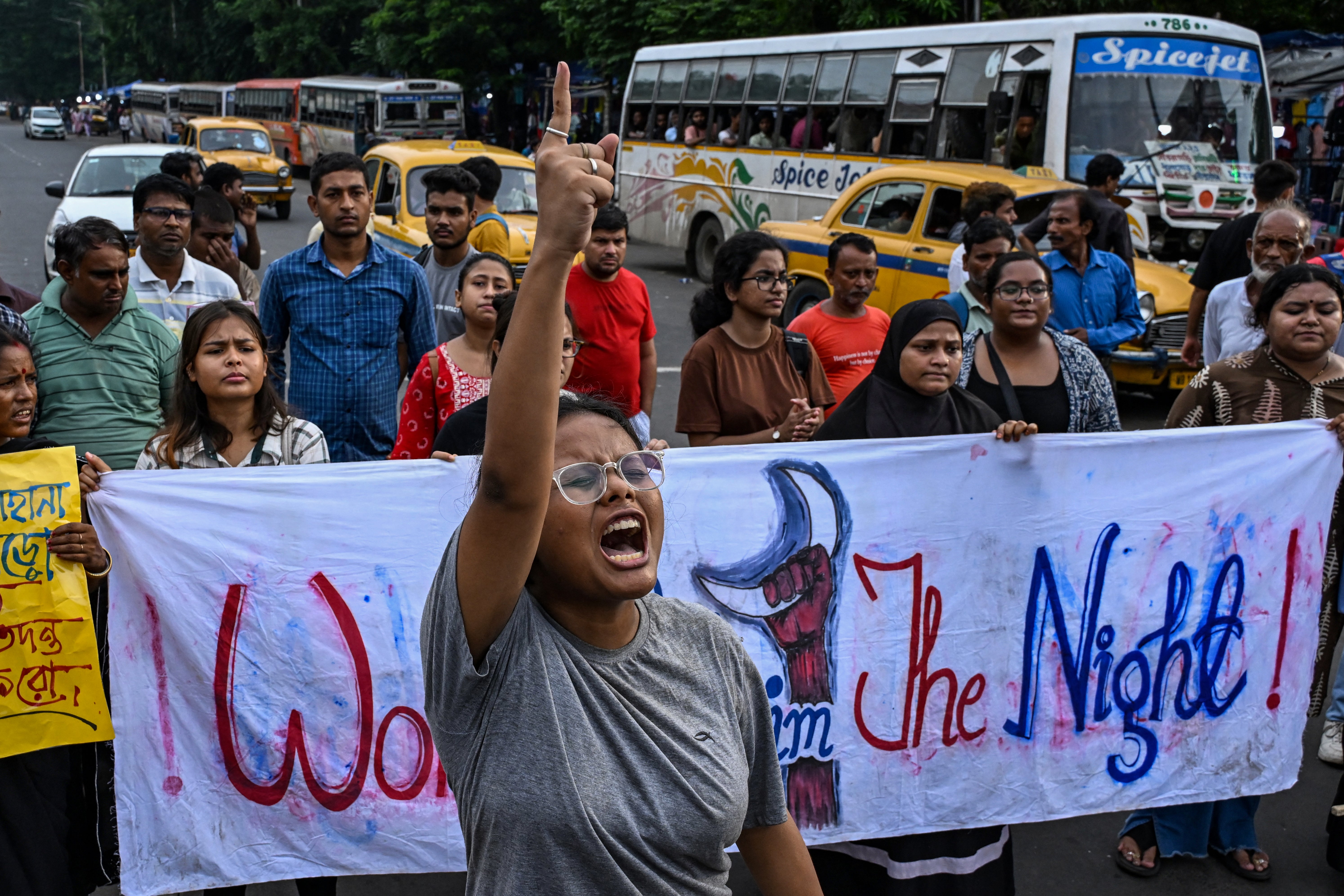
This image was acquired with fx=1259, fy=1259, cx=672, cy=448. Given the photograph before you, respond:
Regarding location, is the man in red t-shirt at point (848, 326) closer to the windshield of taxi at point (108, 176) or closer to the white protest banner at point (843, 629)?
the white protest banner at point (843, 629)

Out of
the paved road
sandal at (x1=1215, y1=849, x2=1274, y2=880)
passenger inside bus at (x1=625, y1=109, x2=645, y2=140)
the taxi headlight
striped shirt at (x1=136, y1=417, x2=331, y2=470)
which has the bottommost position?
the paved road

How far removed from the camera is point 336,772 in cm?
340

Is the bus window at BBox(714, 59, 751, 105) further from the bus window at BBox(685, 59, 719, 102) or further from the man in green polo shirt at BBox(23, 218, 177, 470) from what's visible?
the man in green polo shirt at BBox(23, 218, 177, 470)

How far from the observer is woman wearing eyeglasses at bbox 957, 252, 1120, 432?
4.19 m

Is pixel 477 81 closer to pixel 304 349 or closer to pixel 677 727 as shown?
pixel 304 349

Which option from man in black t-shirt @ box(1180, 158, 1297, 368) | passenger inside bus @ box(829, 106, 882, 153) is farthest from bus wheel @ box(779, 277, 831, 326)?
passenger inside bus @ box(829, 106, 882, 153)

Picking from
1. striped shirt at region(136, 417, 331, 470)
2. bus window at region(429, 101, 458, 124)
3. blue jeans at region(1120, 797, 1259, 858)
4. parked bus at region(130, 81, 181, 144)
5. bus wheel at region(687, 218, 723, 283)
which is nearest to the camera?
striped shirt at region(136, 417, 331, 470)

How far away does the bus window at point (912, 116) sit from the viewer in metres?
14.4

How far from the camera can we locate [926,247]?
1024 centimetres

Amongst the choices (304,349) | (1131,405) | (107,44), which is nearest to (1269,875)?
(304,349)

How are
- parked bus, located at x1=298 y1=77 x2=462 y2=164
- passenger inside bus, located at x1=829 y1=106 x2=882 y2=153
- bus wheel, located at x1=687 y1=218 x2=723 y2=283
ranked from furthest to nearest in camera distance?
parked bus, located at x1=298 y1=77 x2=462 y2=164
bus wheel, located at x1=687 y1=218 x2=723 y2=283
passenger inside bus, located at x1=829 y1=106 x2=882 y2=153

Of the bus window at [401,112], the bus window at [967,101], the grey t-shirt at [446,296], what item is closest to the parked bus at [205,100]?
the bus window at [401,112]

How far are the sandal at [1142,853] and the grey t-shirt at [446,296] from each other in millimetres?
3524

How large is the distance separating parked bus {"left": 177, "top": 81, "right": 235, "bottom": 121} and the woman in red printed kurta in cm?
4321
